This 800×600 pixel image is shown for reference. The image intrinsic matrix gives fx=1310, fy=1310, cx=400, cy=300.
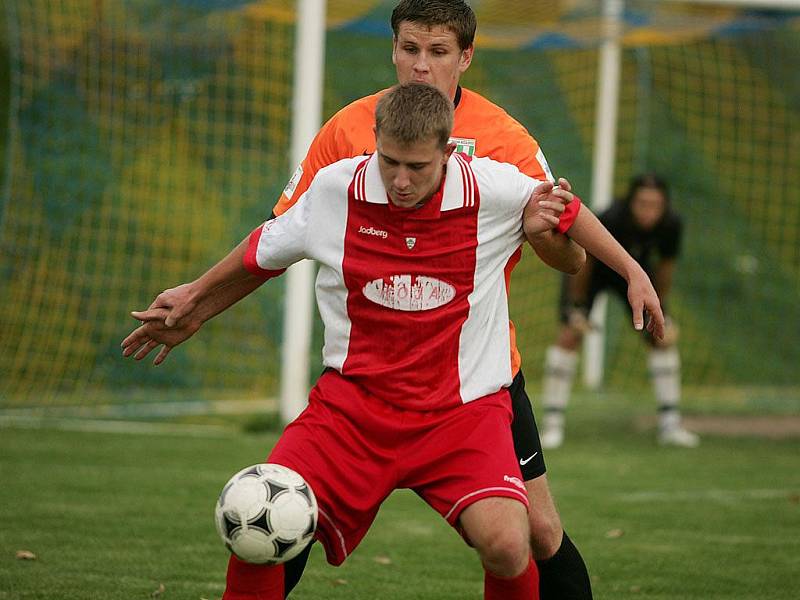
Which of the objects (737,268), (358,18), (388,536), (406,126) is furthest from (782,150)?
(406,126)

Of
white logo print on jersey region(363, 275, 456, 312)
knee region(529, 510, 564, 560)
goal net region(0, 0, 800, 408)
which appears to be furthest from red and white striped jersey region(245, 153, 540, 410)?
goal net region(0, 0, 800, 408)

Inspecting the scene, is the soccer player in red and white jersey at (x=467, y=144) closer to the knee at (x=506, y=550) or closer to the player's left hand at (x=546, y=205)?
the player's left hand at (x=546, y=205)

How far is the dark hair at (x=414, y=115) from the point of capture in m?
3.70

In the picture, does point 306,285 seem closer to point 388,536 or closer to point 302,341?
point 302,341

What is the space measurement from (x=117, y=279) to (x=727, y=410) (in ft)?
18.6

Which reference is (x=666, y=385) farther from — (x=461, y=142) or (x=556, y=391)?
(x=461, y=142)

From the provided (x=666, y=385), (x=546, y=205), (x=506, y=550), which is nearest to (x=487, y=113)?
(x=546, y=205)

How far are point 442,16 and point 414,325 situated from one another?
1.05m

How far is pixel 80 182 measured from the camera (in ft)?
37.1

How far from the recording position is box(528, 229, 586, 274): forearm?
402cm

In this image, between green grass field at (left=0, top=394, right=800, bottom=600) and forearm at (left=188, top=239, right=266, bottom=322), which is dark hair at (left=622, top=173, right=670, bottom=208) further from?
forearm at (left=188, top=239, right=266, bottom=322)

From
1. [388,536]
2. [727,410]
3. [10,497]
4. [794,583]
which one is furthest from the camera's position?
[727,410]

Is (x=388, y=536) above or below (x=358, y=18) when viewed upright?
below

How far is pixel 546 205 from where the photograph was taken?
3.95 metres
